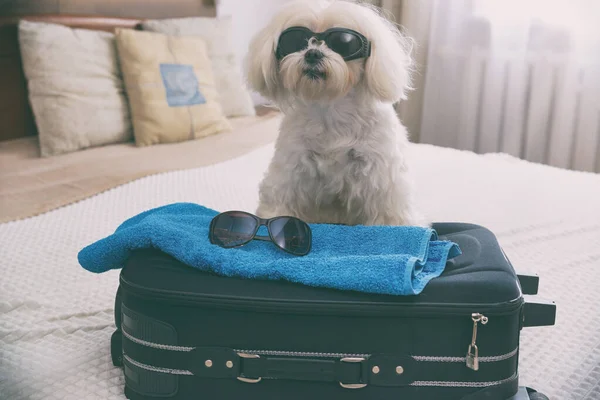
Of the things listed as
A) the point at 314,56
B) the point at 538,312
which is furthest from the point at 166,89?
the point at 538,312

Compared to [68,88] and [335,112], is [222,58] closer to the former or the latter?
[68,88]

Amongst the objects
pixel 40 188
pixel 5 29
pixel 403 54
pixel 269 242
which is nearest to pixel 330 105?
pixel 403 54

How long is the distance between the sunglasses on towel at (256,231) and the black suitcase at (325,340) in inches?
4.3

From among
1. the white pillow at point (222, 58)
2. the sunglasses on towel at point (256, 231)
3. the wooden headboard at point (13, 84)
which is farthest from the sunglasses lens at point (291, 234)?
the white pillow at point (222, 58)

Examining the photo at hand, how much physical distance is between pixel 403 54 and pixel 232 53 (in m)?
1.48

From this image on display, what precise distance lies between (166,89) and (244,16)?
45.5 inches

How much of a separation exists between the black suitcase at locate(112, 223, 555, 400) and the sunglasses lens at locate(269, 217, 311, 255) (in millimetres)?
112

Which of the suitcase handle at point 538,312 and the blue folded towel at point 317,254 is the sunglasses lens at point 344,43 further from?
the suitcase handle at point 538,312

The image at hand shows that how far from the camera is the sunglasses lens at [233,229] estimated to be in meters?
0.93

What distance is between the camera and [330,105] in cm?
119

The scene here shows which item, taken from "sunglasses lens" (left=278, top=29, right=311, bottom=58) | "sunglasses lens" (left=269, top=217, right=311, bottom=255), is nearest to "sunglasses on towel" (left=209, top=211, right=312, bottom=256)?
"sunglasses lens" (left=269, top=217, right=311, bottom=255)

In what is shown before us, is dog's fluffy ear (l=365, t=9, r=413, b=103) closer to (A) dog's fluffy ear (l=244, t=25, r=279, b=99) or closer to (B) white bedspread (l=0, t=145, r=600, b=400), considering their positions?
(A) dog's fluffy ear (l=244, t=25, r=279, b=99)

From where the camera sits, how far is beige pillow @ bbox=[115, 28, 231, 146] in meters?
2.11

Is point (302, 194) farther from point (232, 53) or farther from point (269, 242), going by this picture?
point (232, 53)
